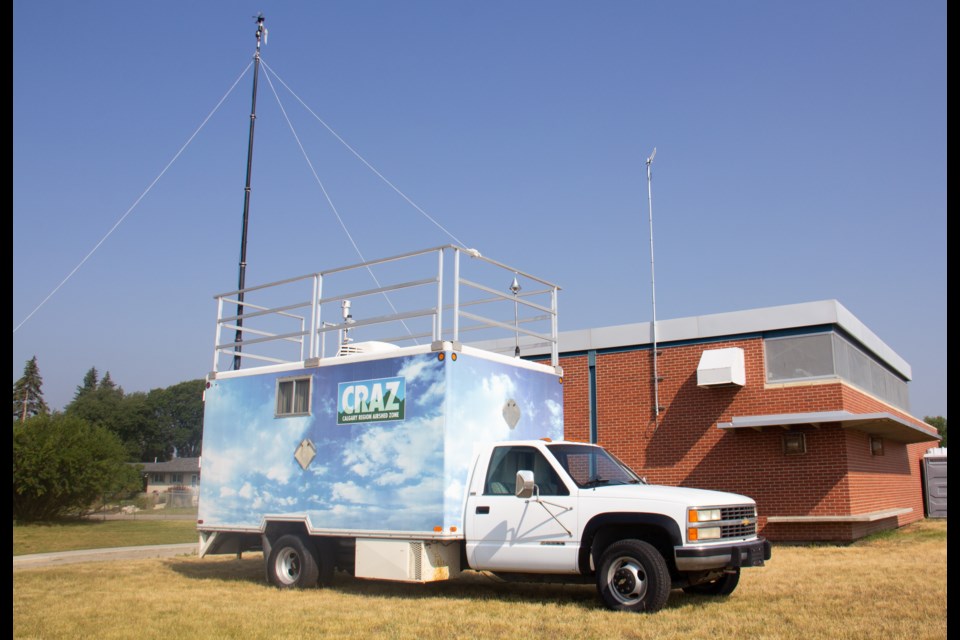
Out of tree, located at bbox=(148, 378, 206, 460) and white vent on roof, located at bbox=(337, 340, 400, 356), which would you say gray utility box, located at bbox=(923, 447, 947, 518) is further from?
tree, located at bbox=(148, 378, 206, 460)

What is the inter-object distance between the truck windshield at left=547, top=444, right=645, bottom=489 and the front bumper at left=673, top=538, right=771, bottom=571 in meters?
1.40

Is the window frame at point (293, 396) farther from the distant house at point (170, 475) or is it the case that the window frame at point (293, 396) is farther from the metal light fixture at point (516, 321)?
the distant house at point (170, 475)

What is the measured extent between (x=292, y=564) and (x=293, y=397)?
7.45ft

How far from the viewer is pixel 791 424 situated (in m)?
18.1

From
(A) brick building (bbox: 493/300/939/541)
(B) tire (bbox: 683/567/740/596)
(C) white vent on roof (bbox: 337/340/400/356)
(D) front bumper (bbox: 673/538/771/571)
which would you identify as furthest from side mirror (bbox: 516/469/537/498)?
(A) brick building (bbox: 493/300/939/541)

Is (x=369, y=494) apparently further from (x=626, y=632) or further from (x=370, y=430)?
(x=626, y=632)

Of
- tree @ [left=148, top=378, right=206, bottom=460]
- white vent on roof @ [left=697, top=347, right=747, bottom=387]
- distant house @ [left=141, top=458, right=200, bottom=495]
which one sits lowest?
distant house @ [left=141, top=458, right=200, bottom=495]

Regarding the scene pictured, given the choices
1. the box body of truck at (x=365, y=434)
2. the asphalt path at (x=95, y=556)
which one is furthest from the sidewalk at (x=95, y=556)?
the box body of truck at (x=365, y=434)

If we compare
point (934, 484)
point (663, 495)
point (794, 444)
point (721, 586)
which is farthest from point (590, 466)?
point (934, 484)

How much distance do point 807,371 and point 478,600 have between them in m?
11.4

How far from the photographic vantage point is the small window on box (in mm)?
18422

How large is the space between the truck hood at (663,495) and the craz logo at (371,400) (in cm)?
264

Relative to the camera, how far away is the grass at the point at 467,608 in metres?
8.09

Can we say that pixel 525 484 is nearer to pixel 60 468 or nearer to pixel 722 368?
pixel 722 368
